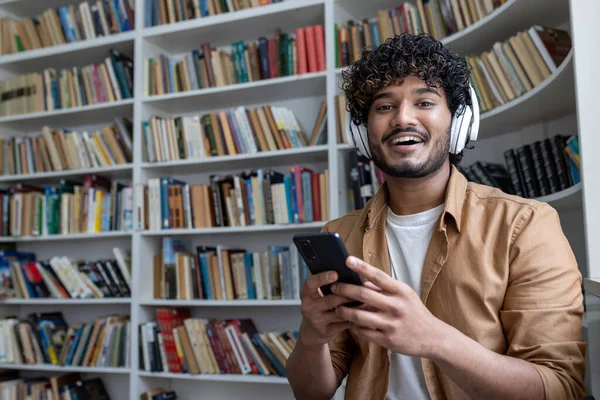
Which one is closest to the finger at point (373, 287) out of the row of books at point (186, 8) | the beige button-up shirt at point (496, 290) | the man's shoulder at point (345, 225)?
the beige button-up shirt at point (496, 290)

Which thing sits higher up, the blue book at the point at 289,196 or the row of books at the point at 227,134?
the row of books at the point at 227,134

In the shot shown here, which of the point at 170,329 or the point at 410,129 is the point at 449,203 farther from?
the point at 170,329

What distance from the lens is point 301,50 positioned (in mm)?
2699

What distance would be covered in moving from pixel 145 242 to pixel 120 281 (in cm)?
27

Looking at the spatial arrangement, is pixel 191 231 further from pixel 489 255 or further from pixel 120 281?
pixel 489 255

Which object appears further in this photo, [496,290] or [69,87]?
[69,87]

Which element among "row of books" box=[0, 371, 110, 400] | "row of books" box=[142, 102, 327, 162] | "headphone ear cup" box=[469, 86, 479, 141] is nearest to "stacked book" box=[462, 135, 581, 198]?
"headphone ear cup" box=[469, 86, 479, 141]

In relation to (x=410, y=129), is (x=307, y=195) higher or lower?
lower

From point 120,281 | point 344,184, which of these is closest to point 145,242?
point 120,281

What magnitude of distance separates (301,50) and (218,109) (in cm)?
71

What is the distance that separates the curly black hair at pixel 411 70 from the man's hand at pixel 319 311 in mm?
547

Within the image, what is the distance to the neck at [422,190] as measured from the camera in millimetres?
1317

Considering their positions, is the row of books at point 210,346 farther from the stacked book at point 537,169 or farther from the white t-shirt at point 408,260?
the white t-shirt at point 408,260

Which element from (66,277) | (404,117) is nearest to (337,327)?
(404,117)
